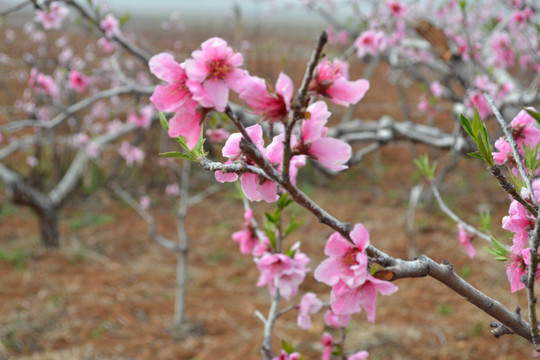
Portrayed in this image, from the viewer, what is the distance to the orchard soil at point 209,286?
3.30m

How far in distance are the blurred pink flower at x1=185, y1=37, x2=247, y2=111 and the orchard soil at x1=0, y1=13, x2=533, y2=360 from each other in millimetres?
1283

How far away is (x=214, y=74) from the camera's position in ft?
2.39

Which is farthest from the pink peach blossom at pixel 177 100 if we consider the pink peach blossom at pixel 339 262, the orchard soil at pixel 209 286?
the orchard soil at pixel 209 286

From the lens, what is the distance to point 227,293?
→ 14.1ft

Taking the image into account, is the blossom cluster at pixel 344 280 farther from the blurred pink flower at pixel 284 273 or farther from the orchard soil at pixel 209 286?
the orchard soil at pixel 209 286

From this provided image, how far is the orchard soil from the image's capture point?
10.8 ft

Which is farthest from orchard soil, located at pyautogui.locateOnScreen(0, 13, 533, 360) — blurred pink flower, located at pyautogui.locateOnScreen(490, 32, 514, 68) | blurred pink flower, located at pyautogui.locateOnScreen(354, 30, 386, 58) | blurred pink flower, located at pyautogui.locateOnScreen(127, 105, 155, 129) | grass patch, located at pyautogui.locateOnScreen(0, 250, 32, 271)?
blurred pink flower, located at pyautogui.locateOnScreen(490, 32, 514, 68)

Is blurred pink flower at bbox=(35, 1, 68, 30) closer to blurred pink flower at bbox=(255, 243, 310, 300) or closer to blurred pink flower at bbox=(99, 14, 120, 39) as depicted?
blurred pink flower at bbox=(99, 14, 120, 39)

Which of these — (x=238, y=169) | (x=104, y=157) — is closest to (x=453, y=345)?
(x=238, y=169)

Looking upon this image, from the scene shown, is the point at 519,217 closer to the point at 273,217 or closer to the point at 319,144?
the point at 319,144

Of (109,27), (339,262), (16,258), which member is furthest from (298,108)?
(16,258)

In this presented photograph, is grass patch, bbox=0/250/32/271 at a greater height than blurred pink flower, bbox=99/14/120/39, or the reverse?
blurred pink flower, bbox=99/14/120/39

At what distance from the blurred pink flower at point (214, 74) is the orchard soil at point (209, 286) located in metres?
1.28

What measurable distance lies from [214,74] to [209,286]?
13.1ft
